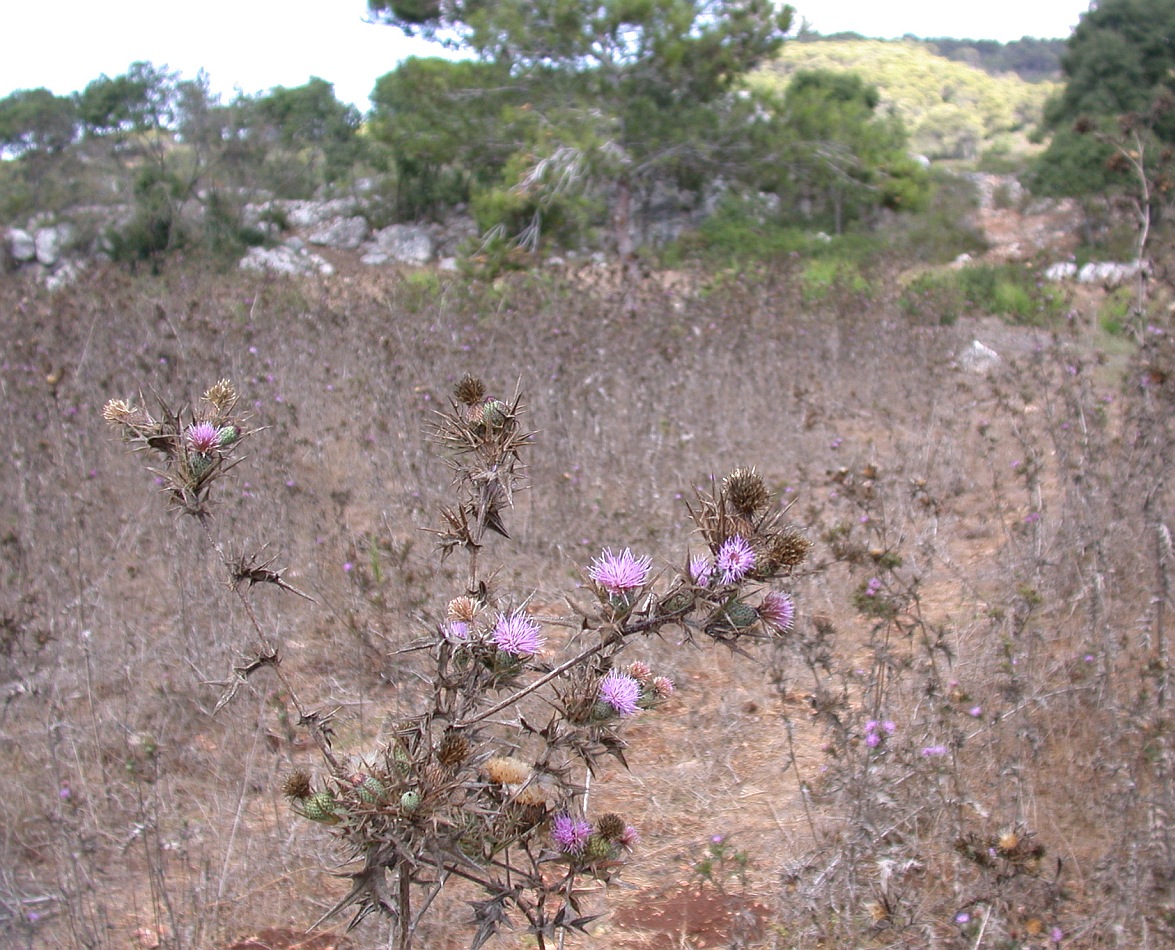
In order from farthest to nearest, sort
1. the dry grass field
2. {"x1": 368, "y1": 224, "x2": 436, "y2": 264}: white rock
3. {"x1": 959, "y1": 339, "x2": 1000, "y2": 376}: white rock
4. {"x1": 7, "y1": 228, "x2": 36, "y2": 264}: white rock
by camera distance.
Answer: {"x1": 368, "y1": 224, "x2": 436, "y2": 264}: white rock
{"x1": 7, "y1": 228, "x2": 36, "y2": 264}: white rock
{"x1": 959, "y1": 339, "x2": 1000, "y2": 376}: white rock
the dry grass field

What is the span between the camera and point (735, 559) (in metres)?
1.09

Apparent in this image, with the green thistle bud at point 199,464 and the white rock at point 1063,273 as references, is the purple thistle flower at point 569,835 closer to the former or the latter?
the green thistle bud at point 199,464

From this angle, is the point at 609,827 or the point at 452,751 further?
the point at 609,827

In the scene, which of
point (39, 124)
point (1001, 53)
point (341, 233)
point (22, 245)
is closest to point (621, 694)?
point (341, 233)

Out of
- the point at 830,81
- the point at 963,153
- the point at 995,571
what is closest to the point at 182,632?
the point at 995,571

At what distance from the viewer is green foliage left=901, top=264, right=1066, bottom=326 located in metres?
7.05

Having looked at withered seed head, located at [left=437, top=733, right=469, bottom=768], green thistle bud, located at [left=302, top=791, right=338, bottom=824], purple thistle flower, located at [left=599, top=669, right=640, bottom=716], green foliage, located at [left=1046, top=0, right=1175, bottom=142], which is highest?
green foliage, located at [left=1046, top=0, right=1175, bottom=142]

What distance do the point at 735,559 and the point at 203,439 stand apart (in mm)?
722

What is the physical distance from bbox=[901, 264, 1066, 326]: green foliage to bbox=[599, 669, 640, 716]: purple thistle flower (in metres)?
5.05

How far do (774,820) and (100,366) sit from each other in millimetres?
3939

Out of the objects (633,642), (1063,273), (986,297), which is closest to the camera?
(633,642)

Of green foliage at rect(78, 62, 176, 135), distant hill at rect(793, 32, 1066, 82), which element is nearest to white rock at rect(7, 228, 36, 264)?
green foliage at rect(78, 62, 176, 135)

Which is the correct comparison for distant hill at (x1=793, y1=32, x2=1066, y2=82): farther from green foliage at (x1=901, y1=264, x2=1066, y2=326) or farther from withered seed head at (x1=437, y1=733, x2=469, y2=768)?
withered seed head at (x1=437, y1=733, x2=469, y2=768)

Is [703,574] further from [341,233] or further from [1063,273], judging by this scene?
[341,233]
